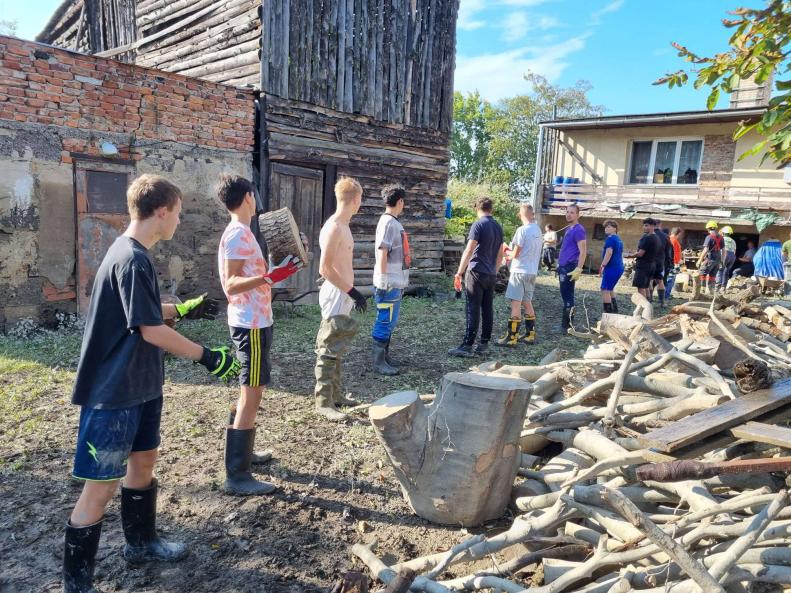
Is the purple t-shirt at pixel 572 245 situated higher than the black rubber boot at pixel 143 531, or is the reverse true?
the purple t-shirt at pixel 572 245

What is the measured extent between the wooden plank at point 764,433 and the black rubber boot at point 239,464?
8.86 ft

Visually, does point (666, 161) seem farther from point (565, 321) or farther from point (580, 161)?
point (565, 321)

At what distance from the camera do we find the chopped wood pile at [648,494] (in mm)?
2246

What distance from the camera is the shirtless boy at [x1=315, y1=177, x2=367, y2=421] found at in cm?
445

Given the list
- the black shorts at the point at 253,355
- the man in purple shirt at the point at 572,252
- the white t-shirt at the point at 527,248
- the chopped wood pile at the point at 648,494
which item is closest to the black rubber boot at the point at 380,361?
the chopped wood pile at the point at 648,494

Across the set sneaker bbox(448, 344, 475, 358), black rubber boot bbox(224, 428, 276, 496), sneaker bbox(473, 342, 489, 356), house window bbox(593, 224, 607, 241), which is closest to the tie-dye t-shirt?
black rubber boot bbox(224, 428, 276, 496)

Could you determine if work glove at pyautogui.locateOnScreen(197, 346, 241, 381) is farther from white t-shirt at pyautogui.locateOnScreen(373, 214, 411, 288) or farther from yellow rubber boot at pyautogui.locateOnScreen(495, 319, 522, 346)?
yellow rubber boot at pyautogui.locateOnScreen(495, 319, 522, 346)

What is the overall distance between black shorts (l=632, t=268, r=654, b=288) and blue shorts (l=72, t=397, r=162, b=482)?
30.8ft

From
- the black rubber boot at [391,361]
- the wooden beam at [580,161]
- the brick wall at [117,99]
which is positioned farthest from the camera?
the wooden beam at [580,161]

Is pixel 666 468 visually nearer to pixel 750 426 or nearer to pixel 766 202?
pixel 750 426

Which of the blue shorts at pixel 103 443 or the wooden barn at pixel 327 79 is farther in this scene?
the wooden barn at pixel 327 79

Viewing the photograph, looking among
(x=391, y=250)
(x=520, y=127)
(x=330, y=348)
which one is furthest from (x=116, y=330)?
(x=520, y=127)

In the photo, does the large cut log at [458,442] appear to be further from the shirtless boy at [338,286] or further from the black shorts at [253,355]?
the shirtless boy at [338,286]

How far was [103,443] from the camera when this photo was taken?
91.6 inches
